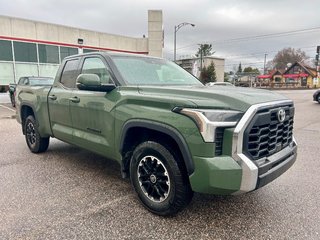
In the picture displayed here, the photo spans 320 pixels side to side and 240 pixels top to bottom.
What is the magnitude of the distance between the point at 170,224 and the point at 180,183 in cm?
49

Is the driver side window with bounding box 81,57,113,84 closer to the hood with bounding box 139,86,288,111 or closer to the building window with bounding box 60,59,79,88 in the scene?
the building window with bounding box 60,59,79,88

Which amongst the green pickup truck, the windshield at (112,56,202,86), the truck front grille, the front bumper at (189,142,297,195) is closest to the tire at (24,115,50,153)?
the green pickup truck

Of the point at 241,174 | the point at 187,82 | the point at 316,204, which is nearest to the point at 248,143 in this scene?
the point at 241,174

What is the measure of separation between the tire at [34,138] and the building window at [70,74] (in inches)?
50.9

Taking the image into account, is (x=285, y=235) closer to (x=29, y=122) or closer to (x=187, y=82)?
(x=187, y=82)

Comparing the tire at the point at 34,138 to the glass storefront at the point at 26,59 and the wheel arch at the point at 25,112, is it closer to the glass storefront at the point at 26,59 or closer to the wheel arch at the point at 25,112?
the wheel arch at the point at 25,112

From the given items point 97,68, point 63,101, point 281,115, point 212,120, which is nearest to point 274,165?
point 281,115

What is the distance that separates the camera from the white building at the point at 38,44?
797 inches

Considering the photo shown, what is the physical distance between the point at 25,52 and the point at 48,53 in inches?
72.1

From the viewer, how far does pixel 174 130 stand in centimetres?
263

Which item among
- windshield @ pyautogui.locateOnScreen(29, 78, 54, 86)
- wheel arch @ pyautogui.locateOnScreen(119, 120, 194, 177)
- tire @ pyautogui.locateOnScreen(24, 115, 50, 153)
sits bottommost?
tire @ pyautogui.locateOnScreen(24, 115, 50, 153)

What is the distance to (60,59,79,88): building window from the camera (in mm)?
4398

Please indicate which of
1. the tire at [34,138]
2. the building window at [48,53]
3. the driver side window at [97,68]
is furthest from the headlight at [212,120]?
the building window at [48,53]

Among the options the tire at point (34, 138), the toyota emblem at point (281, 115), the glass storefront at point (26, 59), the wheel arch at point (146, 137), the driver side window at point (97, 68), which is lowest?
the tire at point (34, 138)
